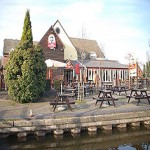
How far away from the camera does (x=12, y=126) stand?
9430 millimetres

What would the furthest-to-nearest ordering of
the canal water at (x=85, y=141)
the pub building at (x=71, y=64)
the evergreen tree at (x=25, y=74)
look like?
the pub building at (x=71, y=64)
the evergreen tree at (x=25, y=74)
the canal water at (x=85, y=141)

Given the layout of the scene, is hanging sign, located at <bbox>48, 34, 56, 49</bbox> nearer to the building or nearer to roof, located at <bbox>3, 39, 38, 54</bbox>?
the building

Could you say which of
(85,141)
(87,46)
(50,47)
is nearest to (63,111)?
(85,141)

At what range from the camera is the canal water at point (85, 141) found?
890 centimetres

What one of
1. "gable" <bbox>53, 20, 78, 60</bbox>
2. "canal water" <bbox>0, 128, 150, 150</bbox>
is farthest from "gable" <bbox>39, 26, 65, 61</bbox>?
"canal water" <bbox>0, 128, 150, 150</bbox>

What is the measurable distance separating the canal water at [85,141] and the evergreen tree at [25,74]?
5402mm

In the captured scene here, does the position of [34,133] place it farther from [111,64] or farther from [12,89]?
[111,64]

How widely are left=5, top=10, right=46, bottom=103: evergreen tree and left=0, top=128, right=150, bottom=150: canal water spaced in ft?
17.7

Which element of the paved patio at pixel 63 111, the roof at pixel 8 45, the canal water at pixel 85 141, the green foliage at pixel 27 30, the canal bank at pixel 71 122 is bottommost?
the canal water at pixel 85 141

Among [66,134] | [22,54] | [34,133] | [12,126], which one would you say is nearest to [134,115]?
[66,134]

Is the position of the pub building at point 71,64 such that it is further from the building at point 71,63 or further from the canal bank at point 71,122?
the canal bank at point 71,122

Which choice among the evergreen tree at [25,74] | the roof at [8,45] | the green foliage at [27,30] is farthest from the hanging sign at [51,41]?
the evergreen tree at [25,74]

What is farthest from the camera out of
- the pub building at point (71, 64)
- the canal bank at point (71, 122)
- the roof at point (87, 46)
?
the roof at point (87, 46)

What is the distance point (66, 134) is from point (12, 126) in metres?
2.23
